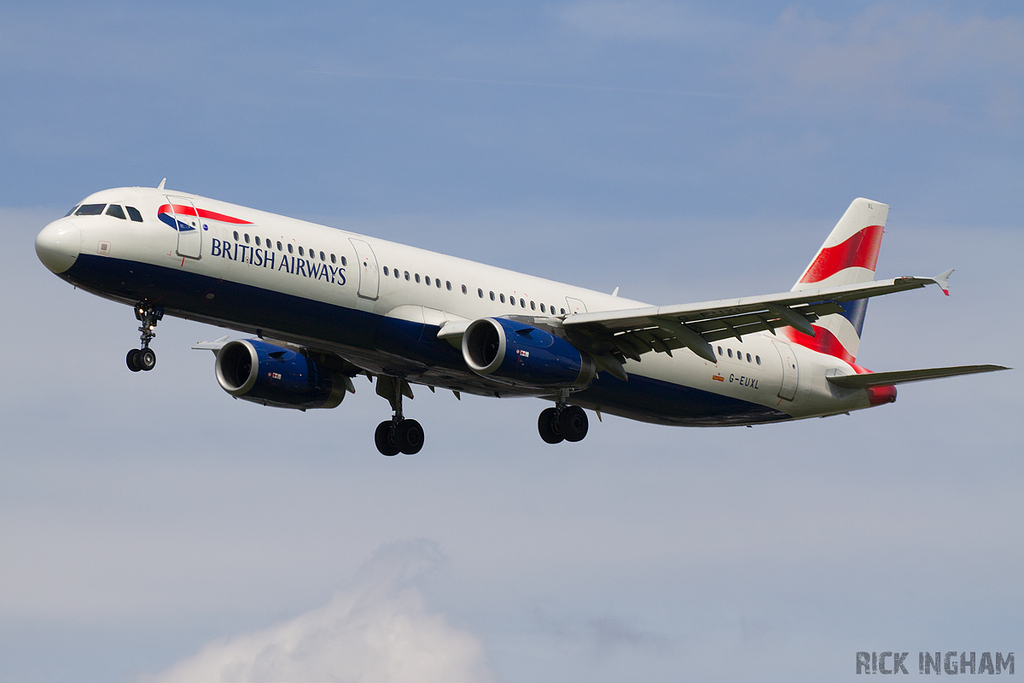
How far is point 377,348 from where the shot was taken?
34.8 m

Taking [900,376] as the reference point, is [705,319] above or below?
below

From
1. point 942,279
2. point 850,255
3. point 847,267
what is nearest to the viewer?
point 942,279

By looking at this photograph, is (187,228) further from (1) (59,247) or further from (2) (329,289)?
(2) (329,289)

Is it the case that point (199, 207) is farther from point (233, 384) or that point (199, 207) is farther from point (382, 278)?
point (233, 384)

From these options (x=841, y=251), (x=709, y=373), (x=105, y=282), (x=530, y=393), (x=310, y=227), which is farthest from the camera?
(x=841, y=251)

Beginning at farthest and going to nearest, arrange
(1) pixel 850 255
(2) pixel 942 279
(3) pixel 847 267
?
1. (1) pixel 850 255
2. (3) pixel 847 267
3. (2) pixel 942 279

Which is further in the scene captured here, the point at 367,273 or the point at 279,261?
the point at 367,273

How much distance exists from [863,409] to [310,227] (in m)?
20.0

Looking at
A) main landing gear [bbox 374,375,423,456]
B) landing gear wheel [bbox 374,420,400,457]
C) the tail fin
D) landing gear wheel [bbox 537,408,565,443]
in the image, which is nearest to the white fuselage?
landing gear wheel [bbox 537,408,565,443]

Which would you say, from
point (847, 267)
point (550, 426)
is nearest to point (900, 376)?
point (847, 267)

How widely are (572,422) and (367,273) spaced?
7.76 m

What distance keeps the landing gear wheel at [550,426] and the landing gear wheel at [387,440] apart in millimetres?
4919

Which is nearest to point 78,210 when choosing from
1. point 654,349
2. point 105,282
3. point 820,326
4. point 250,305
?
point 105,282

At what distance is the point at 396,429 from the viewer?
135ft
